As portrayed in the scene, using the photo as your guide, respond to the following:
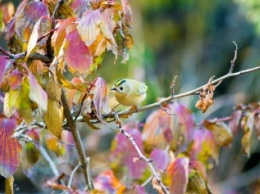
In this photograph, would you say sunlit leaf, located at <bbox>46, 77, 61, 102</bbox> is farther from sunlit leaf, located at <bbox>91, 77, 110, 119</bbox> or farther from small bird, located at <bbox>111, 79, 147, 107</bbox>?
small bird, located at <bbox>111, 79, 147, 107</bbox>

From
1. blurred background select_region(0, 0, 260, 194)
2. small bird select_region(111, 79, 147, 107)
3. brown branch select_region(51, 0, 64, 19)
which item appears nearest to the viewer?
brown branch select_region(51, 0, 64, 19)

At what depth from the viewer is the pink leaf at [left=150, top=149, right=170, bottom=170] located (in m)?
1.18

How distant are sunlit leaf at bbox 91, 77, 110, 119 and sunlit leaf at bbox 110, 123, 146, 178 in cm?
39

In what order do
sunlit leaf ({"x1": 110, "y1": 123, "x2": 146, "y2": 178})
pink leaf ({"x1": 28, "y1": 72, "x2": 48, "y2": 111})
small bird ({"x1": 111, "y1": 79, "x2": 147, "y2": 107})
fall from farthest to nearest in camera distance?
sunlit leaf ({"x1": 110, "y1": 123, "x2": 146, "y2": 178})
small bird ({"x1": 111, "y1": 79, "x2": 147, "y2": 107})
pink leaf ({"x1": 28, "y1": 72, "x2": 48, "y2": 111})

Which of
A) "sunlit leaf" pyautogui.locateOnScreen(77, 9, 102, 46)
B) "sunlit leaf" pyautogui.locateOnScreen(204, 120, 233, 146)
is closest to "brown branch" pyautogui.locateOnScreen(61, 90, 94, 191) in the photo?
"sunlit leaf" pyautogui.locateOnScreen(77, 9, 102, 46)

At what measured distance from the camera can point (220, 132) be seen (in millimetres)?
1224

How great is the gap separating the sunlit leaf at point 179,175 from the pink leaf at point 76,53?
34cm

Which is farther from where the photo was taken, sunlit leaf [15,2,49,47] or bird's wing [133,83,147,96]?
bird's wing [133,83,147,96]

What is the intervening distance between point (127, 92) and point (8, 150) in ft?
0.83

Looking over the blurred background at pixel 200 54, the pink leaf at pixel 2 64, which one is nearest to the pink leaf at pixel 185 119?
the pink leaf at pixel 2 64

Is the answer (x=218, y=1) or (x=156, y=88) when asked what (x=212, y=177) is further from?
(x=218, y=1)

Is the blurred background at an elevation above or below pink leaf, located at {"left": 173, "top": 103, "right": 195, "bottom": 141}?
below

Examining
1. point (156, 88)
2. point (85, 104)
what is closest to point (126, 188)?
point (85, 104)

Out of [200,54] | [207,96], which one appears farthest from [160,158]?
[200,54]
